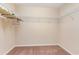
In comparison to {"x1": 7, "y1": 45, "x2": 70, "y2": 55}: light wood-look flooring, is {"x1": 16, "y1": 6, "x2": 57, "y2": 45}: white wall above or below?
above

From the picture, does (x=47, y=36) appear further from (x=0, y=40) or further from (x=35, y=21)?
(x=0, y=40)

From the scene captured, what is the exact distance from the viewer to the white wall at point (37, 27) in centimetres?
548

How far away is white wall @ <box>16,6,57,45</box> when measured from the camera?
18.0ft

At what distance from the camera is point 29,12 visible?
567cm

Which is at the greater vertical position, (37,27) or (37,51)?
(37,27)

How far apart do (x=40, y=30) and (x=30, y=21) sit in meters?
0.65

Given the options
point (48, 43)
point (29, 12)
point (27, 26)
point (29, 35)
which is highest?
point (29, 12)

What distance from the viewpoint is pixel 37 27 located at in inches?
223

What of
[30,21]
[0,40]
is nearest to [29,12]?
[30,21]

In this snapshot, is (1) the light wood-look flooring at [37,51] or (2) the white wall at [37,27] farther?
(2) the white wall at [37,27]

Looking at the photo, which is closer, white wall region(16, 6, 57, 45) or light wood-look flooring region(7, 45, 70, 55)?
light wood-look flooring region(7, 45, 70, 55)

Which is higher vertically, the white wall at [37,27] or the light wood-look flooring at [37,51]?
the white wall at [37,27]

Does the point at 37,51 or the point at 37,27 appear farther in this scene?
the point at 37,27

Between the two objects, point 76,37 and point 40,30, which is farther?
point 40,30
